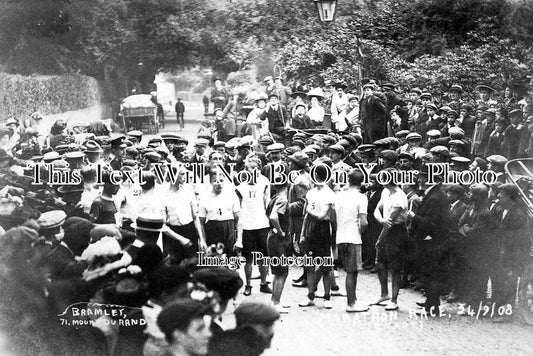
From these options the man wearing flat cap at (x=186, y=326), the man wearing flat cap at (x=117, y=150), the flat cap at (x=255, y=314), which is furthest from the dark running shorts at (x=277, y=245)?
the man wearing flat cap at (x=117, y=150)

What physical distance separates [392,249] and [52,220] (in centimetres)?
378

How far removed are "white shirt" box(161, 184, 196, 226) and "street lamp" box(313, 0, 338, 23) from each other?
2808 mm

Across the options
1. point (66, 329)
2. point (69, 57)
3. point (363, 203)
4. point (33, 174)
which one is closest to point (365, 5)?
point (363, 203)

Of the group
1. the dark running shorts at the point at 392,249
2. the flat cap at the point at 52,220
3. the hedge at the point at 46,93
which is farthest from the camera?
the hedge at the point at 46,93

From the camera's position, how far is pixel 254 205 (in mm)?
8289

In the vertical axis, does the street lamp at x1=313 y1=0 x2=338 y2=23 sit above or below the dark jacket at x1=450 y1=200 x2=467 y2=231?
above

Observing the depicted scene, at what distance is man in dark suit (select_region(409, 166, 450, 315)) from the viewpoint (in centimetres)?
788

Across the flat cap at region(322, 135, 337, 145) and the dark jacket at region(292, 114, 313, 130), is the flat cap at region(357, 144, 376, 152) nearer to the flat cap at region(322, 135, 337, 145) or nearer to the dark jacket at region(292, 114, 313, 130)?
the flat cap at region(322, 135, 337, 145)

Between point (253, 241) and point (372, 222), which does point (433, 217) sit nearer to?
point (372, 222)

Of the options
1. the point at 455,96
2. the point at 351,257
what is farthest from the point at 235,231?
the point at 455,96

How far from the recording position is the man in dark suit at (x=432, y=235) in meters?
7.88

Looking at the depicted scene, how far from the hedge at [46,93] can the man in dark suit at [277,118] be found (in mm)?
2477

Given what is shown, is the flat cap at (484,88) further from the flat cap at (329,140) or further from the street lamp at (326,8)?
the street lamp at (326,8)

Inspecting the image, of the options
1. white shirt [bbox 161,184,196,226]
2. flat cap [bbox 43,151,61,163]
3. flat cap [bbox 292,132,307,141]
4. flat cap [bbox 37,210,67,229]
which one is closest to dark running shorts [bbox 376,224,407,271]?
white shirt [bbox 161,184,196,226]
